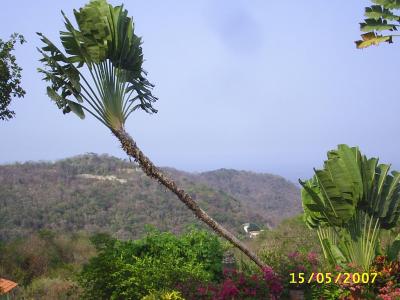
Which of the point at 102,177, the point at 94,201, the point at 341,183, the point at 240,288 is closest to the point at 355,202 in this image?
the point at 341,183

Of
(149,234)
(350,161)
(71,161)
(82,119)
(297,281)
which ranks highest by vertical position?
(71,161)

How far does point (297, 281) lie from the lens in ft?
30.5

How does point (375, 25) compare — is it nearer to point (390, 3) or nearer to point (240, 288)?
point (390, 3)

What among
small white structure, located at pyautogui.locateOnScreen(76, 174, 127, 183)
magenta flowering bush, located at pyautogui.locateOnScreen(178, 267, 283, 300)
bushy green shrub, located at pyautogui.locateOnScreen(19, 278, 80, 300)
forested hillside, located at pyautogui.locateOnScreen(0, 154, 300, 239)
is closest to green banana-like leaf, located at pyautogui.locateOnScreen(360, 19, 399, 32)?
magenta flowering bush, located at pyautogui.locateOnScreen(178, 267, 283, 300)

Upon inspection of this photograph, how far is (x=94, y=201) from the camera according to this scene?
37.5 metres

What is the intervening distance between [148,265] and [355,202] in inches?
156

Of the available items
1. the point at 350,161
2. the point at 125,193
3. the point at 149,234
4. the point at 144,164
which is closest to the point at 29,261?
the point at 149,234

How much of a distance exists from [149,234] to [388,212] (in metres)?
4.87

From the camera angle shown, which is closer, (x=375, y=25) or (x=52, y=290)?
(x=375, y=25)

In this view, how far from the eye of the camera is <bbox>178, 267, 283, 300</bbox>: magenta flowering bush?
772cm

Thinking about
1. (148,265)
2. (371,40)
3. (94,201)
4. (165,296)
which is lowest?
(165,296)

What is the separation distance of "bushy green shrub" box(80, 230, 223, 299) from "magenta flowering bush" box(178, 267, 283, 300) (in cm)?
36

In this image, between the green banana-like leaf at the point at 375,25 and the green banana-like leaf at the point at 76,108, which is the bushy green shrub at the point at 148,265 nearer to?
the green banana-like leaf at the point at 76,108

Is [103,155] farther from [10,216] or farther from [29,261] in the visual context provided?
[29,261]
